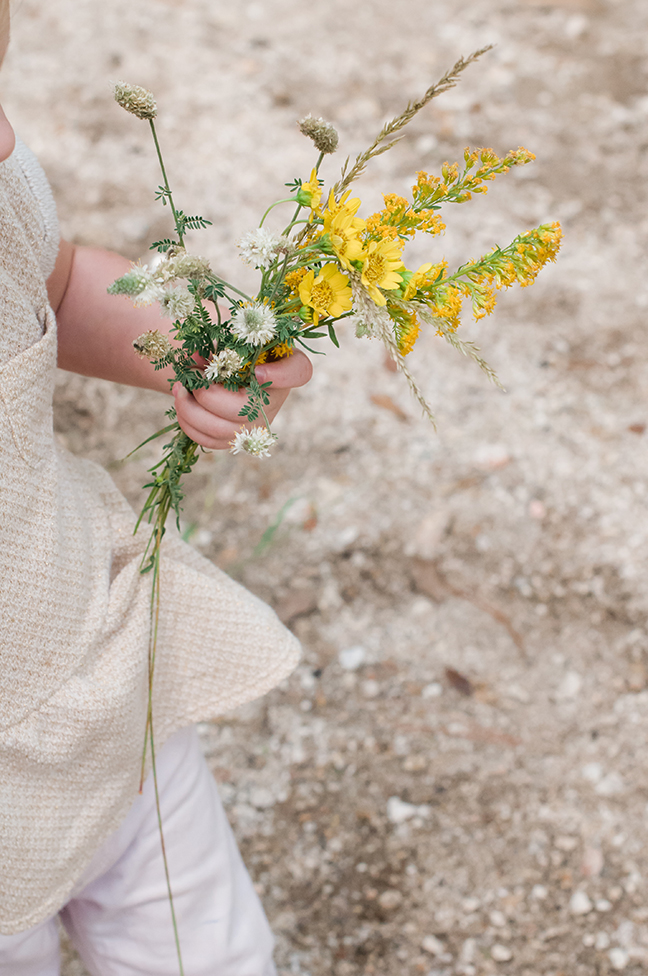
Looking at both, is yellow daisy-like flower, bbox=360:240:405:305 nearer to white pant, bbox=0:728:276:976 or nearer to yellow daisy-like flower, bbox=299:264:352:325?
yellow daisy-like flower, bbox=299:264:352:325

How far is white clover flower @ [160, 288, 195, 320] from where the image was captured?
60 centimetres

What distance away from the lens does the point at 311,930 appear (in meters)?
1.50

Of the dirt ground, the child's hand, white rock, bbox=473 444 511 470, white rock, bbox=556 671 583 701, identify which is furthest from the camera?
white rock, bbox=473 444 511 470

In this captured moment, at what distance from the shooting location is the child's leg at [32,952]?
0.93 metres

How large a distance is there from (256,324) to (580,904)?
1364 mm

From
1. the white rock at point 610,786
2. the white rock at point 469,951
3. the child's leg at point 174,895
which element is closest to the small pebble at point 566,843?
the white rock at point 610,786

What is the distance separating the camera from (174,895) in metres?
1.01

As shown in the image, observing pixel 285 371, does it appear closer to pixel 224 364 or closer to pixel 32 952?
pixel 224 364

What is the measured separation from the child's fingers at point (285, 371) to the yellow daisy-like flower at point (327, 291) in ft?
0.37

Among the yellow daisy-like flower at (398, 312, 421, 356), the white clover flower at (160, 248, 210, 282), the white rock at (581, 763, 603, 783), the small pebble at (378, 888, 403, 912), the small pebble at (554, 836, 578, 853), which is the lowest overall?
the small pebble at (378, 888, 403, 912)

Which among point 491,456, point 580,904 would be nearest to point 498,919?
point 580,904

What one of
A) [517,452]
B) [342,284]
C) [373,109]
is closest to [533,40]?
[373,109]

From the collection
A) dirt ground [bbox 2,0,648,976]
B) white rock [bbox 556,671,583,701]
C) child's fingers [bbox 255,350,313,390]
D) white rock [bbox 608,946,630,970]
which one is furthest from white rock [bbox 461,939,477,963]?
child's fingers [bbox 255,350,313,390]

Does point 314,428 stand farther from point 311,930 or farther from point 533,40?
point 533,40
